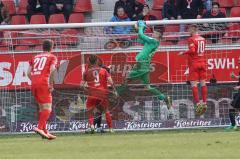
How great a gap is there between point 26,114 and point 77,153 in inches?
265

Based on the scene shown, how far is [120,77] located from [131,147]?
18.6 feet

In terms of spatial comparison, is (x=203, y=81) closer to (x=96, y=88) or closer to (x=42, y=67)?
(x=96, y=88)

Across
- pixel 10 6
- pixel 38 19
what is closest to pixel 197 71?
pixel 38 19

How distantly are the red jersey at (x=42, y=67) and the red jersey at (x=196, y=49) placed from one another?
3.93m

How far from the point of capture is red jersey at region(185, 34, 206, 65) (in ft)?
62.5

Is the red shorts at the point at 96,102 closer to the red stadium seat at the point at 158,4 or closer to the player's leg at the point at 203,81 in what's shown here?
the player's leg at the point at 203,81

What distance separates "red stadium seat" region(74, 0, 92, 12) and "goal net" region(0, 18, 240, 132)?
384 cm

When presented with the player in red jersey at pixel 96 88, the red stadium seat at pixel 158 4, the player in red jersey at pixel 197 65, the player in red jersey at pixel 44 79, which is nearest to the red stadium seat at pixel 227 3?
the red stadium seat at pixel 158 4

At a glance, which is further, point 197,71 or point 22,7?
point 22,7

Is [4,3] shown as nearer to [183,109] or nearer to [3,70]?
[3,70]

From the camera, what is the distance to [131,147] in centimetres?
1423

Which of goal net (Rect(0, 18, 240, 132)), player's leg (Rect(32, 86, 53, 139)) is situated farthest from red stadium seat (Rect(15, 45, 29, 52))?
player's leg (Rect(32, 86, 53, 139))

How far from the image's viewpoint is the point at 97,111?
19.3 m

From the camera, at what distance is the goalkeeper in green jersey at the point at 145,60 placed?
750 inches
